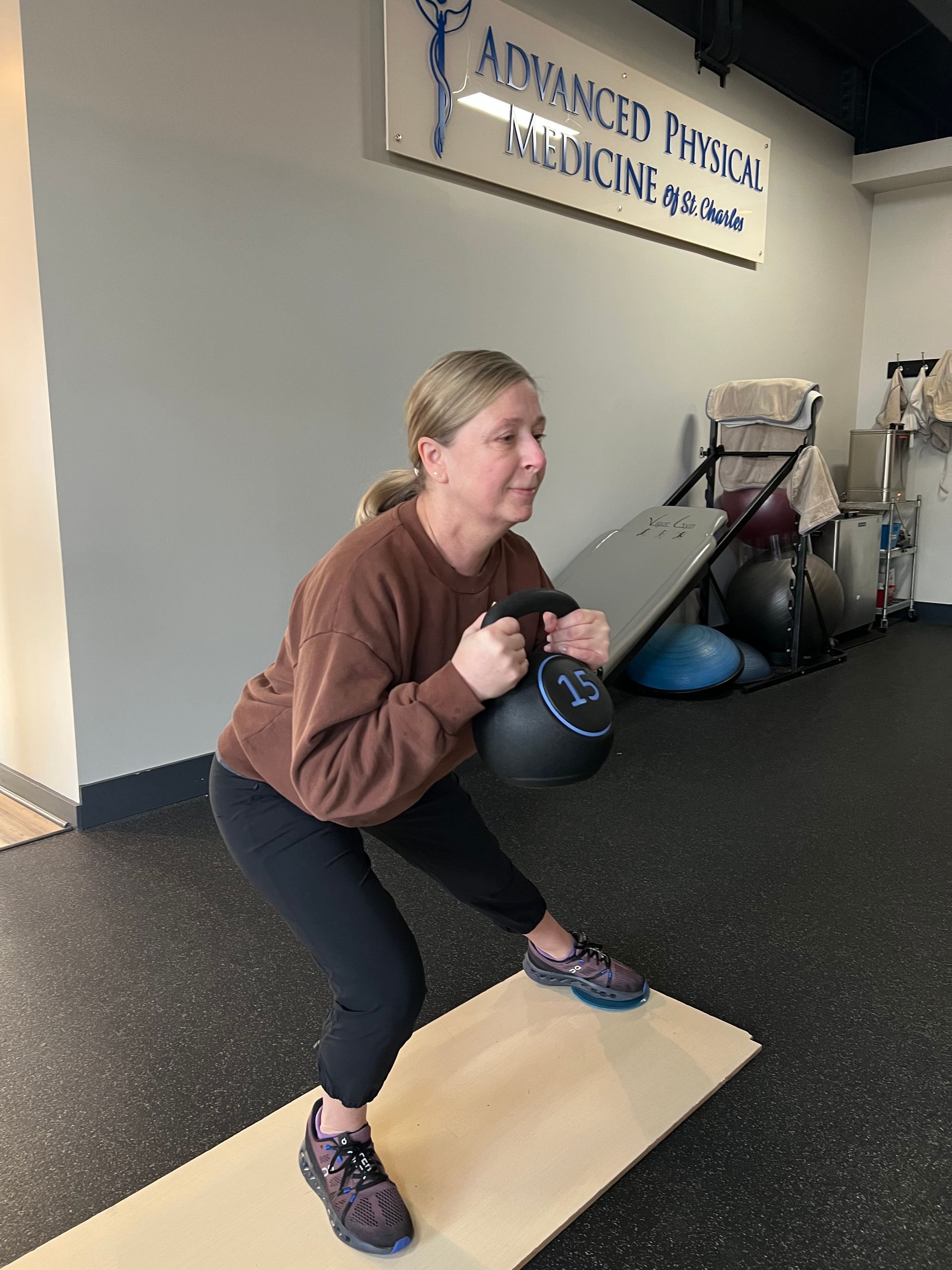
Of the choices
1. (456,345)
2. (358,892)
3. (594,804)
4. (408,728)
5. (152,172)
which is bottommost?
(594,804)

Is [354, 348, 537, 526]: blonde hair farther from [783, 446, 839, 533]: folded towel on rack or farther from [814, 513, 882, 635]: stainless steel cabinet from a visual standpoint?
[814, 513, 882, 635]: stainless steel cabinet

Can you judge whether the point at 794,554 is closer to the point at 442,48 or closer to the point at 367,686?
the point at 442,48

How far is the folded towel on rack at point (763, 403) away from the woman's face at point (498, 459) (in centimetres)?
390

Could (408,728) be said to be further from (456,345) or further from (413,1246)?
(456,345)

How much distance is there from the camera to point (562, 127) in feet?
13.7

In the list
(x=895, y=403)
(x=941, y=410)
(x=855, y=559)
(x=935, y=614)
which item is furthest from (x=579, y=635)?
(x=935, y=614)

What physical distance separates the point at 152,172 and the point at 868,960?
9.88 feet

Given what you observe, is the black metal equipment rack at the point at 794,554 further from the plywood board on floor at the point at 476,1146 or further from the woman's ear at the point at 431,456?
the woman's ear at the point at 431,456

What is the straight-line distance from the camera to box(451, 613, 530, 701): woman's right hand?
121cm

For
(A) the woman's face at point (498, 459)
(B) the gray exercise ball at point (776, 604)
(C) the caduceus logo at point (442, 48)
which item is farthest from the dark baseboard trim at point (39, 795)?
(B) the gray exercise ball at point (776, 604)

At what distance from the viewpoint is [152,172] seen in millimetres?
2854

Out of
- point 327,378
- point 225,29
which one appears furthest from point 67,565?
point 225,29

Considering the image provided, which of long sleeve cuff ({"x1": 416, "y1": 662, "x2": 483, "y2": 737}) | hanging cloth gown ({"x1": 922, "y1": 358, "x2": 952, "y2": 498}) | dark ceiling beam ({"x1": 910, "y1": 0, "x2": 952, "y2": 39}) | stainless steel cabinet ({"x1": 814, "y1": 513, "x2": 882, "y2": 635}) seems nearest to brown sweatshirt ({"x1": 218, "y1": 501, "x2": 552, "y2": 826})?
long sleeve cuff ({"x1": 416, "y1": 662, "x2": 483, "y2": 737})

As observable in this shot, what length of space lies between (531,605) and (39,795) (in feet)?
8.20
